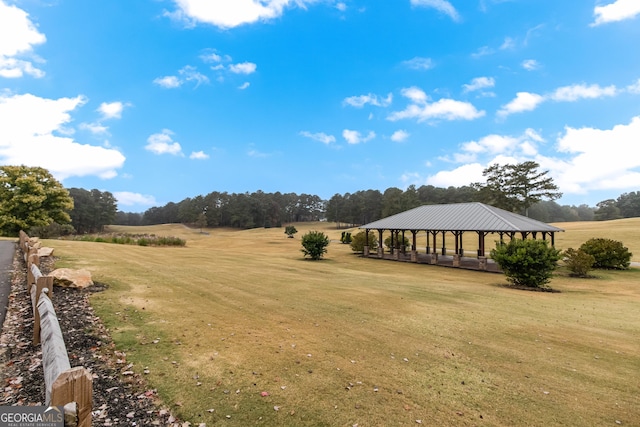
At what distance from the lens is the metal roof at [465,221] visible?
2427 centimetres

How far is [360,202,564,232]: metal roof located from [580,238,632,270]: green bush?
8.29ft

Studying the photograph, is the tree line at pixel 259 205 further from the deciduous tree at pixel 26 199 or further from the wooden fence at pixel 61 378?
the wooden fence at pixel 61 378

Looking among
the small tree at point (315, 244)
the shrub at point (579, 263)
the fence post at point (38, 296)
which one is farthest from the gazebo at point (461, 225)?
the fence post at point (38, 296)

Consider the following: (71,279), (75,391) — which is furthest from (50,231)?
(75,391)

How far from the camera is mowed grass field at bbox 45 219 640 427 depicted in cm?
452

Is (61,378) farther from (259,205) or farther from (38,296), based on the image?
(259,205)

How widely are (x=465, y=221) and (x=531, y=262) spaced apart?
1067cm

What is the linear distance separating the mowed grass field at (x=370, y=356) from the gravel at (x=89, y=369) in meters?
0.23

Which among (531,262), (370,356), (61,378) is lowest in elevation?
(370,356)

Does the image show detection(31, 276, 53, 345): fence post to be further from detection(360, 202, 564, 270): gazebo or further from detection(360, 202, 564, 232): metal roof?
detection(360, 202, 564, 232): metal roof

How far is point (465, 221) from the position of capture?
27062mm

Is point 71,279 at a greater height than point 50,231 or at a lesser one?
lesser

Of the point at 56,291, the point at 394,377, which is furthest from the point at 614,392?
the point at 56,291

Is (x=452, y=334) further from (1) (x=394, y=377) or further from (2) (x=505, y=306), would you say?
(2) (x=505, y=306)
